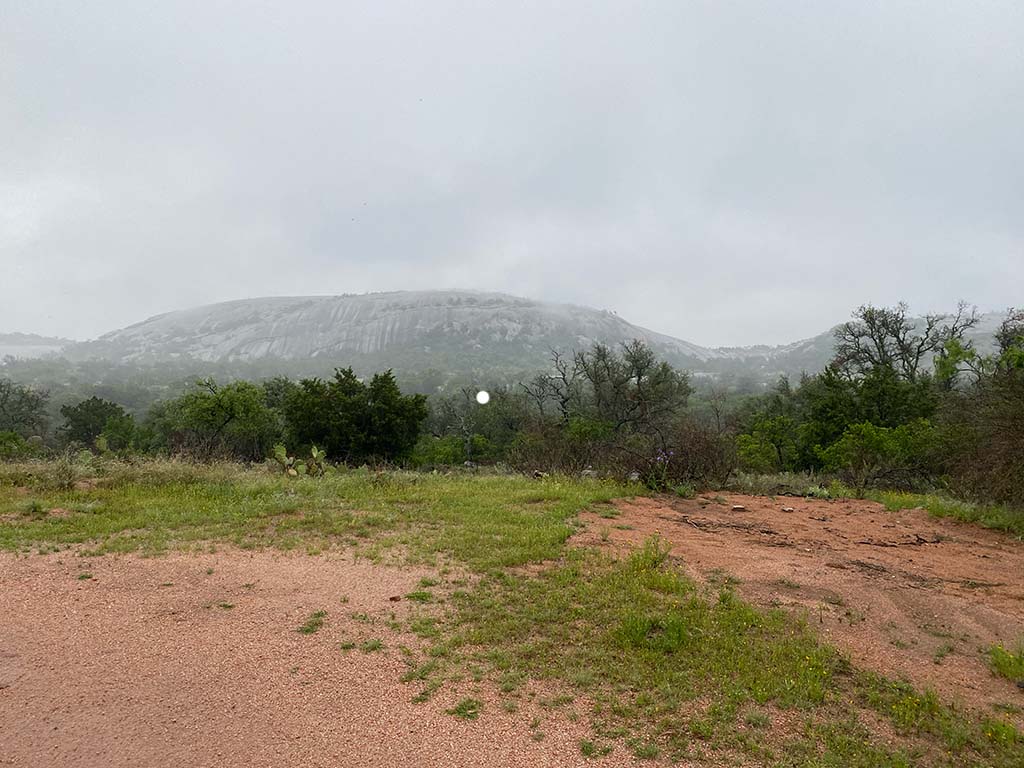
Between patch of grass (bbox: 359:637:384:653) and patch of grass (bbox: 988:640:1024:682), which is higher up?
patch of grass (bbox: 988:640:1024:682)

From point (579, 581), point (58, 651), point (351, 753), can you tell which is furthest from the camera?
point (579, 581)

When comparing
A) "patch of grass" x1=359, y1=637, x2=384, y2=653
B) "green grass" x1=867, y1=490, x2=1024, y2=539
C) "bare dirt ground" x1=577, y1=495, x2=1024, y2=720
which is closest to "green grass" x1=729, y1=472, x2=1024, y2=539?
"green grass" x1=867, y1=490, x2=1024, y2=539

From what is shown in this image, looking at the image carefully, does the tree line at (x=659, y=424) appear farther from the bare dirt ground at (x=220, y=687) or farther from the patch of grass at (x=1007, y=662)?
the bare dirt ground at (x=220, y=687)

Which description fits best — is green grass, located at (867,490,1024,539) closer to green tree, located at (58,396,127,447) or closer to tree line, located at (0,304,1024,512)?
tree line, located at (0,304,1024,512)

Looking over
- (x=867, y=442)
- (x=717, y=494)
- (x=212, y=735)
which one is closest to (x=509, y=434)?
(x=867, y=442)

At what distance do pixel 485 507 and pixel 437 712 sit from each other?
6711 mm

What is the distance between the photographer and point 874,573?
6484 millimetres

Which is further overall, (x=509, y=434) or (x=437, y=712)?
(x=509, y=434)

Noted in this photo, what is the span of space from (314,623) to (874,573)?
6.53 meters

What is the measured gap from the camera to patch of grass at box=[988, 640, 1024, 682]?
4113 millimetres

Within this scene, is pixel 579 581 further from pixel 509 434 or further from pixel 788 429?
pixel 509 434

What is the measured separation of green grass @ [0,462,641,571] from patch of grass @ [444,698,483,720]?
9.47 ft

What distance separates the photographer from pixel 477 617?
5133 mm

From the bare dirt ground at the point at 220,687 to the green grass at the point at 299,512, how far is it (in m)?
1.67
